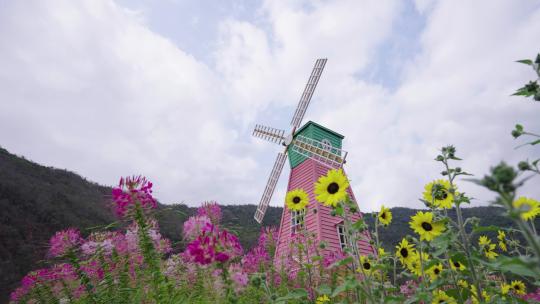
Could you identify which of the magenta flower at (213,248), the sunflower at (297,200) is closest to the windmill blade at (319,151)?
the sunflower at (297,200)

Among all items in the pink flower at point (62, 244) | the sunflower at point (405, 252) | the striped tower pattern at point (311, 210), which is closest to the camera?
the pink flower at point (62, 244)

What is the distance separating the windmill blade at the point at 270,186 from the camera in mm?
16969

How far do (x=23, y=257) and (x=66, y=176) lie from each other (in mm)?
13117

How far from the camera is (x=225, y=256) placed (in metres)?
2.15

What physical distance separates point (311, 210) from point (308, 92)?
1025 centimetres

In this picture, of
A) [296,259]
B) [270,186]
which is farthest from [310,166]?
[296,259]

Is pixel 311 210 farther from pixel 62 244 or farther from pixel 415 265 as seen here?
pixel 62 244

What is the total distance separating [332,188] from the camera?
3.43 m

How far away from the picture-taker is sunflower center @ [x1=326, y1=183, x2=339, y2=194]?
3.39 m

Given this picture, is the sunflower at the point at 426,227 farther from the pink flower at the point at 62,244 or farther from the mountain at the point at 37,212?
the mountain at the point at 37,212

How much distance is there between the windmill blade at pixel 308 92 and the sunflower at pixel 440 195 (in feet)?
44.6

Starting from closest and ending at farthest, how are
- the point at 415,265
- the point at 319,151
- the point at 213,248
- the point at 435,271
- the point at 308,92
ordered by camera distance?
1. the point at 213,248
2. the point at 435,271
3. the point at 415,265
4. the point at 319,151
5. the point at 308,92

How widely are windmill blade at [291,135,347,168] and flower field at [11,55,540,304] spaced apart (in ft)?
28.0

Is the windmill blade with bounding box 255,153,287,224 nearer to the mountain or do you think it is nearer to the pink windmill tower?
the pink windmill tower
